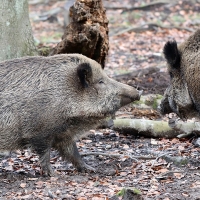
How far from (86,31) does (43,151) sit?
3.03 metres

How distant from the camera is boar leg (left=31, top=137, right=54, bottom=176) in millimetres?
7234

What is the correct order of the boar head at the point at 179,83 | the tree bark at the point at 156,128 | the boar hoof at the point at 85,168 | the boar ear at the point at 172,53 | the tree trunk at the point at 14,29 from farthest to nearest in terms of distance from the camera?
the tree trunk at the point at 14,29 < the tree bark at the point at 156,128 < the boar hoof at the point at 85,168 < the boar head at the point at 179,83 < the boar ear at the point at 172,53

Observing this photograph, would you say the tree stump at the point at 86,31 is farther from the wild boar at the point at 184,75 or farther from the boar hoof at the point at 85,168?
the boar hoof at the point at 85,168

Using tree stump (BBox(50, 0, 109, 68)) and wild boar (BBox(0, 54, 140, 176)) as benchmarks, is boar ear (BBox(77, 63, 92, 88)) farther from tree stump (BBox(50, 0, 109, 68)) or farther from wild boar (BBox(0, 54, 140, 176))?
tree stump (BBox(50, 0, 109, 68))

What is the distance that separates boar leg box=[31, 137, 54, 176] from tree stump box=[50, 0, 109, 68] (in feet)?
9.55

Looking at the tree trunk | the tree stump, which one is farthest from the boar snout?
the tree trunk

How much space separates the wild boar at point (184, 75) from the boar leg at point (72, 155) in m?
1.48

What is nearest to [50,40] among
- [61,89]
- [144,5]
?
[144,5]

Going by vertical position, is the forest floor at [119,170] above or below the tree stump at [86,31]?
below

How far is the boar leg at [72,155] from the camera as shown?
7.67 metres

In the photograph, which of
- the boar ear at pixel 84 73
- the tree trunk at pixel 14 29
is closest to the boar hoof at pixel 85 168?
the boar ear at pixel 84 73

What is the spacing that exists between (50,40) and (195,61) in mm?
11202

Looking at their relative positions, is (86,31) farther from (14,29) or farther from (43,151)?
(43,151)

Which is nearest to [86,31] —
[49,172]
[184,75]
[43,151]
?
[184,75]
